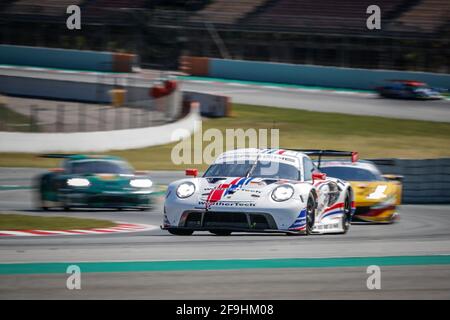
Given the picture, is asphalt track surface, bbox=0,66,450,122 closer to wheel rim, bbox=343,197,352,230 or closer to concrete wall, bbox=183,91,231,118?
concrete wall, bbox=183,91,231,118

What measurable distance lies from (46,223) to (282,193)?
415 centimetres

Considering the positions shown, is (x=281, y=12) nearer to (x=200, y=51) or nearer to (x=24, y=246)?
(x=200, y=51)

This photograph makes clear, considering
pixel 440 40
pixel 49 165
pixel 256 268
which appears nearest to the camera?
pixel 256 268

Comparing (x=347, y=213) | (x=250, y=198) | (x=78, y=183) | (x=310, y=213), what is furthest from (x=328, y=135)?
(x=250, y=198)

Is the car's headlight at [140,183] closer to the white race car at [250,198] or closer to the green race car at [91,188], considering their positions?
the green race car at [91,188]

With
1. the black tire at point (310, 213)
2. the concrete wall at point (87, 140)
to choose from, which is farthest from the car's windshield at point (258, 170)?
the concrete wall at point (87, 140)

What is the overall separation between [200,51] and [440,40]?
1200 centimetres

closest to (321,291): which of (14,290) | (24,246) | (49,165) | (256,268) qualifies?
(256,268)

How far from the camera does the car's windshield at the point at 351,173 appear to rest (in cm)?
1602

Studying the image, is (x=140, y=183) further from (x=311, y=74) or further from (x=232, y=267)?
(x=311, y=74)

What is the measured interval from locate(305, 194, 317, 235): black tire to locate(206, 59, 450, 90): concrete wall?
99.0 ft

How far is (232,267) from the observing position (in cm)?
943

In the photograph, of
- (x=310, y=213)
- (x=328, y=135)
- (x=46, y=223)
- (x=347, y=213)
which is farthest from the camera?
(x=328, y=135)

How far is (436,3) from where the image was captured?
44875 millimetres
